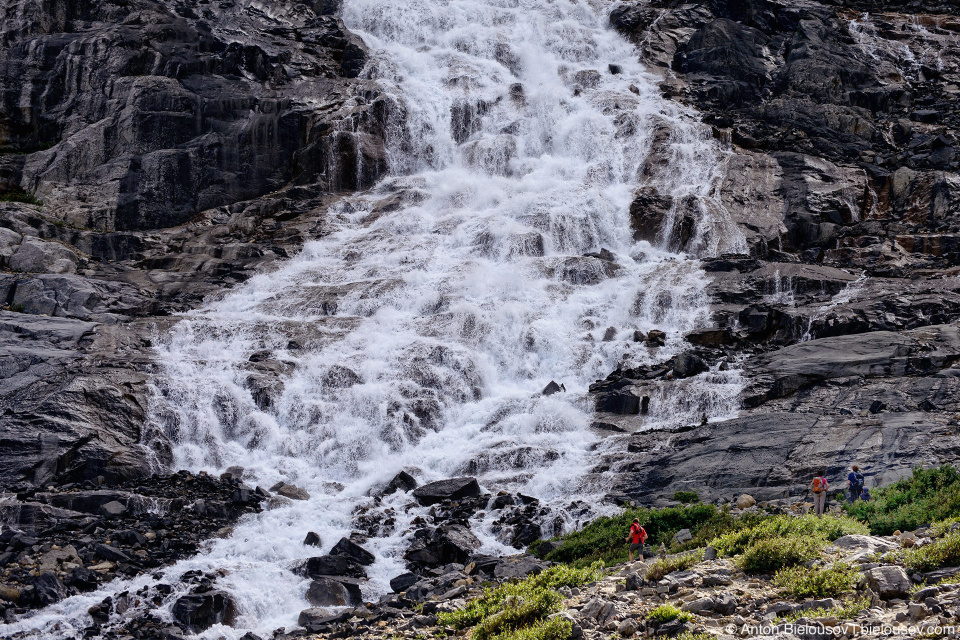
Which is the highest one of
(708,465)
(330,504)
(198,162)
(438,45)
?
(438,45)

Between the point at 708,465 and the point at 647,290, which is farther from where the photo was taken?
the point at 647,290

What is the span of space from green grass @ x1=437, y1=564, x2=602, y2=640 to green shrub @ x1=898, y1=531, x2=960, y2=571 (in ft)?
17.3

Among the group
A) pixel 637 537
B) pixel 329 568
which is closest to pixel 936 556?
pixel 637 537

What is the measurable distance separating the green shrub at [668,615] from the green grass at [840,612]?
4.56ft

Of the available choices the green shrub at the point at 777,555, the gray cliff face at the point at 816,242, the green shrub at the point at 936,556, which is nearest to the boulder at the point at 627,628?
the green shrub at the point at 777,555

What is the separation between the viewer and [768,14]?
56.9m

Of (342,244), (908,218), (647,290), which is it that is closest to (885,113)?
(908,218)

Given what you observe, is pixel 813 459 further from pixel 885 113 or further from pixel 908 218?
pixel 885 113

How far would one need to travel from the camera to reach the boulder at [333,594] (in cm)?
1872

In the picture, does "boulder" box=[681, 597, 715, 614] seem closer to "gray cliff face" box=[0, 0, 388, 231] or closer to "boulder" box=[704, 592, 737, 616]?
"boulder" box=[704, 592, 737, 616]

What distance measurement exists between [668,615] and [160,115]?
134ft

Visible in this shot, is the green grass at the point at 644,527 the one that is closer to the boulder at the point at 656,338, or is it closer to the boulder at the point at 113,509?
the boulder at the point at 113,509

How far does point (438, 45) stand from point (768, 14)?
2275cm

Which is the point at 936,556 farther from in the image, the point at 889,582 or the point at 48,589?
the point at 48,589
